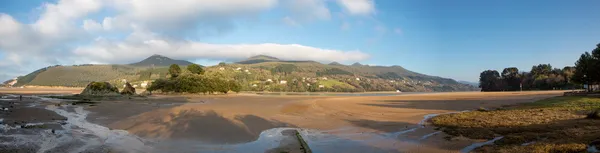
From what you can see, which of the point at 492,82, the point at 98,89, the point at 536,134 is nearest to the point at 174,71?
the point at 98,89

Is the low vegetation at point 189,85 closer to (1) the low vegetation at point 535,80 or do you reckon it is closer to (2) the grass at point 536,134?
(2) the grass at point 536,134

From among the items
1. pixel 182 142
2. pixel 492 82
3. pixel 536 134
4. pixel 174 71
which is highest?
pixel 174 71

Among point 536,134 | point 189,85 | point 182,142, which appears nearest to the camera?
point 536,134

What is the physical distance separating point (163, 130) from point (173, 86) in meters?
62.5

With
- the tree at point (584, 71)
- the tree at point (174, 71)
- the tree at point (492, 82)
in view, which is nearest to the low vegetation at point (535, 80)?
the tree at point (492, 82)

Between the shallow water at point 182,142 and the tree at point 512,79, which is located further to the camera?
the tree at point 512,79

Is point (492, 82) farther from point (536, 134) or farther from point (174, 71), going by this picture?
point (536, 134)

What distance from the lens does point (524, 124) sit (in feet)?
44.5

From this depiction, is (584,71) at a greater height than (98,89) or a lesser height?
greater

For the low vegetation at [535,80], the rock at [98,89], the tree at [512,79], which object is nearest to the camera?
the rock at [98,89]

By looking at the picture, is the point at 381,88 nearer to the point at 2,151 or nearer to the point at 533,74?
the point at 533,74

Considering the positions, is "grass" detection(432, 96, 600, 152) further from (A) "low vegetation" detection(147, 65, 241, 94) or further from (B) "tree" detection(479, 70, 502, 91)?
(B) "tree" detection(479, 70, 502, 91)

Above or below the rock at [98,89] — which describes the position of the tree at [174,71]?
above

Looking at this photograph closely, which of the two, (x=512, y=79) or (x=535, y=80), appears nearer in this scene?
(x=535, y=80)
